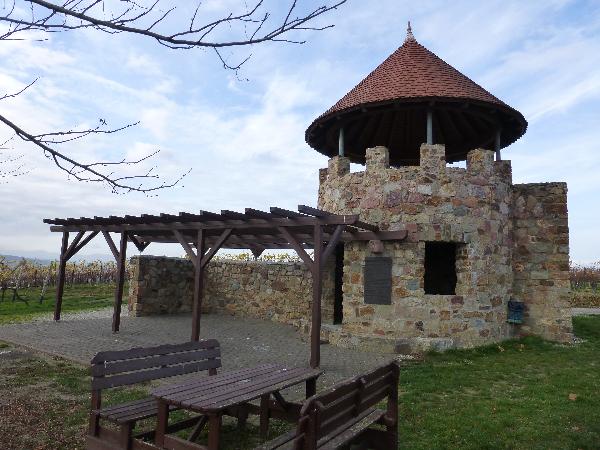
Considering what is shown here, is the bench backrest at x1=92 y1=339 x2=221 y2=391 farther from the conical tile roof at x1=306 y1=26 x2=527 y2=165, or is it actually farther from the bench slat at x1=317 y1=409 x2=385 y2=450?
the conical tile roof at x1=306 y1=26 x2=527 y2=165

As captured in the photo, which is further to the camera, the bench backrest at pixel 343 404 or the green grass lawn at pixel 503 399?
the green grass lawn at pixel 503 399

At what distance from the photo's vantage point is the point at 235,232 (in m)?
9.50

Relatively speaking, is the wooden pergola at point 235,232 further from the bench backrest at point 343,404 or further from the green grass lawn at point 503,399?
the bench backrest at point 343,404

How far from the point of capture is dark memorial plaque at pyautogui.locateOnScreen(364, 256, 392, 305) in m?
8.76

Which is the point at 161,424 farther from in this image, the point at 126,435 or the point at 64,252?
the point at 64,252

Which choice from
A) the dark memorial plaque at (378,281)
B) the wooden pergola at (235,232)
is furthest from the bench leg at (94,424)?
the dark memorial plaque at (378,281)

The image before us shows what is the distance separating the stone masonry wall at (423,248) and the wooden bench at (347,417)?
479 centimetres

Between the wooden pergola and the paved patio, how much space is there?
26.0 inches

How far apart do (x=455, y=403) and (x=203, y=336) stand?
20.4ft

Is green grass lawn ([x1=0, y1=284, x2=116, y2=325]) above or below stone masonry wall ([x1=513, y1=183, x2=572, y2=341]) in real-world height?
below

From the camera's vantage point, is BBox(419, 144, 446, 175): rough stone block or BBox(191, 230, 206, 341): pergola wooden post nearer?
BBox(191, 230, 206, 341): pergola wooden post

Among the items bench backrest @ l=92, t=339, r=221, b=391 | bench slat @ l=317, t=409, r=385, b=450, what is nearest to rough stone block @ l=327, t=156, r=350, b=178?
bench backrest @ l=92, t=339, r=221, b=391

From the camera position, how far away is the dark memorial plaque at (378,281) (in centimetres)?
876

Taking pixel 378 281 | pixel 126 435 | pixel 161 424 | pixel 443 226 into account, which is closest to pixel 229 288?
pixel 378 281
